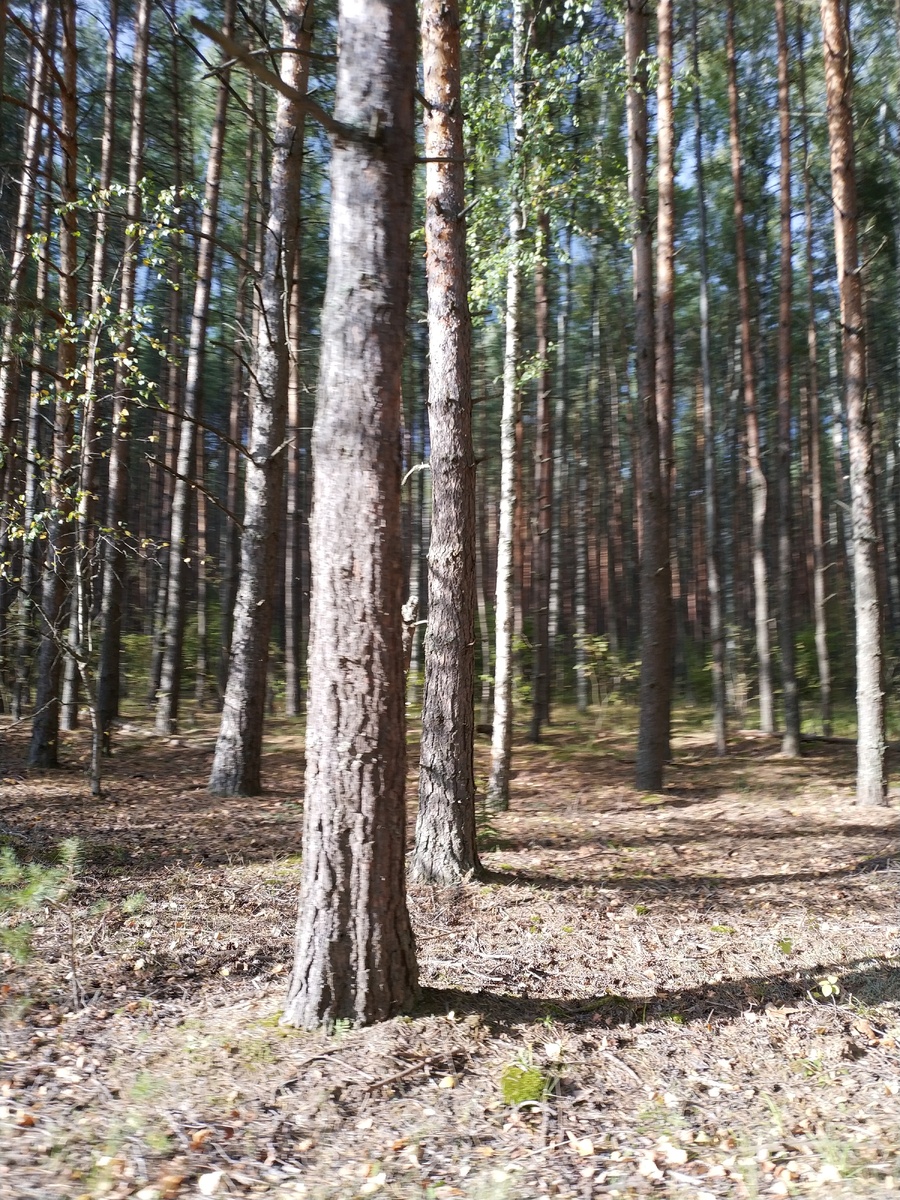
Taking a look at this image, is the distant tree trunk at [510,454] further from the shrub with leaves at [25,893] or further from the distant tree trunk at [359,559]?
the distant tree trunk at [359,559]

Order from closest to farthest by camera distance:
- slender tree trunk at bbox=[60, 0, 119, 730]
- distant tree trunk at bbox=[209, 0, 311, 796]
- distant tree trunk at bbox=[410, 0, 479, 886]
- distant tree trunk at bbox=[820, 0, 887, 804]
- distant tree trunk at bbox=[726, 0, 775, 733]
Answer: distant tree trunk at bbox=[410, 0, 479, 886]
slender tree trunk at bbox=[60, 0, 119, 730]
distant tree trunk at bbox=[209, 0, 311, 796]
distant tree trunk at bbox=[820, 0, 887, 804]
distant tree trunk at bbox=[726, 0, 775, 733]

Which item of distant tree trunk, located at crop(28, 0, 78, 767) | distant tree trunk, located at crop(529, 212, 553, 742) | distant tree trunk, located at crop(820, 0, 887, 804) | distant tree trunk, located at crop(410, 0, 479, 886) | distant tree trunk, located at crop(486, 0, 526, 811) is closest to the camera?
distant tree trunk, located at crop(410, 0, 479, 886)

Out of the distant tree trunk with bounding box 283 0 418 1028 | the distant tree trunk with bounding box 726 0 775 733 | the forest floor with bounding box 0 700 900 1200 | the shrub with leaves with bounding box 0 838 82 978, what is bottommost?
the forest floor with bounding box 0 700 900 1200

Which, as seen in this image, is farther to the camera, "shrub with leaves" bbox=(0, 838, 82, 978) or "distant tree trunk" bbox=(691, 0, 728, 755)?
"distant tree trunk" bbox=(691, 0, 728, 755)

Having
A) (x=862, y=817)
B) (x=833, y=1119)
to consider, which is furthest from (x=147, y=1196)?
(x=862, y=817)

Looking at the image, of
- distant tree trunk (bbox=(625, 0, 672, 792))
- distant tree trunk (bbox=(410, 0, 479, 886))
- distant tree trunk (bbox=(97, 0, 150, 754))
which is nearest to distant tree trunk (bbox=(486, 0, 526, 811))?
distant tree trunk (bbox=(410, 0, 479, 886))

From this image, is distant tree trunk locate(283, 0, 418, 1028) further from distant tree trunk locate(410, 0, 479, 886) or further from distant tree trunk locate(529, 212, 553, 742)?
distant tree trunk locate(529, 212, 553, 742)

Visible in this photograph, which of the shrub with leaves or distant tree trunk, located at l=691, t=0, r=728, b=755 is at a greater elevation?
distant tree trunk, located at l=691, t=0, r=728, b=755

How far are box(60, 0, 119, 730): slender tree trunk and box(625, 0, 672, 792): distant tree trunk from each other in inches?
250

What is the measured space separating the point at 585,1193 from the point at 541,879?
12.2 ft

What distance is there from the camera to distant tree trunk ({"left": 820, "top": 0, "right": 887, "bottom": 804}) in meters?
9.61

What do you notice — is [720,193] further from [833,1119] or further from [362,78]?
[833,1119]

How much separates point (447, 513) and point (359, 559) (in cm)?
284

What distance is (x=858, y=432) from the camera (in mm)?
9828
